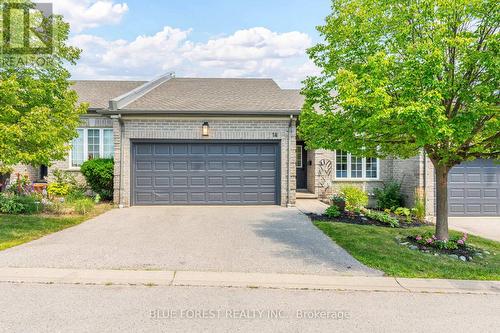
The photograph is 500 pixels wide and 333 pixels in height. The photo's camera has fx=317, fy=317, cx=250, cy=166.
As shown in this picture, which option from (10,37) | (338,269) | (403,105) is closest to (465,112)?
(403,105)

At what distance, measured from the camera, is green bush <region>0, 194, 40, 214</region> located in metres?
10.2

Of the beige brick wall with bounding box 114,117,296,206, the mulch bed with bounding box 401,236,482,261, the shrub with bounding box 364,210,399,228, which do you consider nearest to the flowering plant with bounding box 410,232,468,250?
the mulch bed with bounding box 401,236,482,261

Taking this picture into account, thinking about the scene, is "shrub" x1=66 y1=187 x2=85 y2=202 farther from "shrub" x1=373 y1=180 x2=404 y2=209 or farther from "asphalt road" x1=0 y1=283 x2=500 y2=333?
"shrub" x1=373 y1=180 x2=404 y2=209

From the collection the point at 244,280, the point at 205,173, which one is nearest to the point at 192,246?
the point at 244,280

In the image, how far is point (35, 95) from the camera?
24.9ft

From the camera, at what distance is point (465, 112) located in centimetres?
564

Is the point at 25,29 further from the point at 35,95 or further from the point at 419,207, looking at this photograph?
the point at 419,207

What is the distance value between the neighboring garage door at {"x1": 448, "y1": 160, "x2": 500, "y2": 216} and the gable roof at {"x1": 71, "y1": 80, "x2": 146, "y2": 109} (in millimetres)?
15389

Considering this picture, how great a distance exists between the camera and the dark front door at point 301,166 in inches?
654

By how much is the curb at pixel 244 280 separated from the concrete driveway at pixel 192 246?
9.9 inches

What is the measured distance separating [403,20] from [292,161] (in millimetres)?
6918

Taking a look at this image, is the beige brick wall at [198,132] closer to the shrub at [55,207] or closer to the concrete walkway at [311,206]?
the concrete walkway at [311,206]

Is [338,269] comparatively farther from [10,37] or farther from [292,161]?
[10,37]

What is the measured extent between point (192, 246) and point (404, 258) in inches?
169
